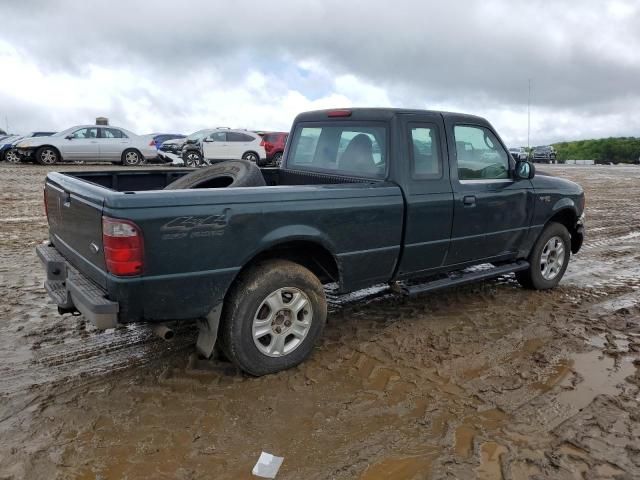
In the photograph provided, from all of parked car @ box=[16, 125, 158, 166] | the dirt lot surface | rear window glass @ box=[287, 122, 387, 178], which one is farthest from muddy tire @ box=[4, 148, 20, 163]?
rear window glass @ box=[287, 122, 387, 178]

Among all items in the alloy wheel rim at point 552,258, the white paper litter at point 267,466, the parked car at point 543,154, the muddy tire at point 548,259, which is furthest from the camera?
the parked car at point 543,154

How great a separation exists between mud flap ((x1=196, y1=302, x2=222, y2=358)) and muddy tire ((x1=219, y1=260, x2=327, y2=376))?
0.08 metres

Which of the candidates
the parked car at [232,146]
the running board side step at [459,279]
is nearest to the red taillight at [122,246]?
the running board side step at [459,279]

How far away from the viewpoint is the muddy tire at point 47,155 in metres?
19.0

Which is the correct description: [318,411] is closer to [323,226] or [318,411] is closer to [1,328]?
[323,226]

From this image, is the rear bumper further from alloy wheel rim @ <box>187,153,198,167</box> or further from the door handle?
alloy wheel rim @ <box>187,153,198,167</box>

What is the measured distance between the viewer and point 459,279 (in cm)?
489

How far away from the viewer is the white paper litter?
8.83 ft

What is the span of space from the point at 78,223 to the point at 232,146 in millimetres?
18845

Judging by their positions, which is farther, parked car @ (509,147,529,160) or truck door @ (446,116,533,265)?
parked car @ (509,147,529,160)

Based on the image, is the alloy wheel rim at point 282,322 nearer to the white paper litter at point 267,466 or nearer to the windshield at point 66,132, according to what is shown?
the white paper litter at point 267,466

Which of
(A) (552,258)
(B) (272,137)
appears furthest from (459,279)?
(B) (272,137)

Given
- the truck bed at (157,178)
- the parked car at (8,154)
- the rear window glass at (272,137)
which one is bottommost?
the truck bed at (157,178)

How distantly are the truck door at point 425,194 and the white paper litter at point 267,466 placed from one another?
6.76ft
